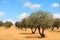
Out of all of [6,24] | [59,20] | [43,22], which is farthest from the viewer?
[6,24]

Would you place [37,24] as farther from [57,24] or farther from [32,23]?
[57,24]

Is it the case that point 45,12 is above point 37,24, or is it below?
above

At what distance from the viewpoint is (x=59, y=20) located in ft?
310

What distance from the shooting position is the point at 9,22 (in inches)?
6373

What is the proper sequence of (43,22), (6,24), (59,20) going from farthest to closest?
(6,24), (59,20), (43,22)

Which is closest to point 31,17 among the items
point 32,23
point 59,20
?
point 32,23

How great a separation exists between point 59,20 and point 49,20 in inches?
1747

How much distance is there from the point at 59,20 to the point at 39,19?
149 feet

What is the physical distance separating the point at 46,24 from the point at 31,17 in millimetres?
5006

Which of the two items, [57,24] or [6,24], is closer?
[57,24]

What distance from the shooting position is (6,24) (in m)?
156

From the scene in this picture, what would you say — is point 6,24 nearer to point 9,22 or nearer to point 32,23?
point 9,22

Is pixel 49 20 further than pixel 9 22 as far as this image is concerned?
No

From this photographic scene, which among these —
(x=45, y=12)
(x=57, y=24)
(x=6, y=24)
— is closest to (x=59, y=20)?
(x=57, y=24)
